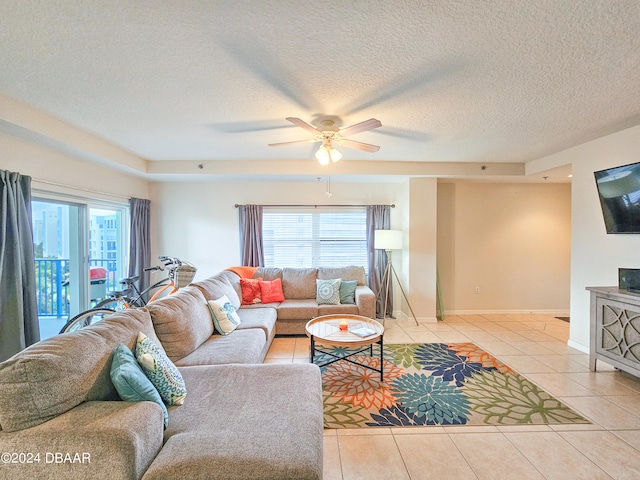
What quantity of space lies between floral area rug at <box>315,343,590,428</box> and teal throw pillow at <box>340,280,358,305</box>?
0.98m

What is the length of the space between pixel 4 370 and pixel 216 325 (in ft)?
5.69

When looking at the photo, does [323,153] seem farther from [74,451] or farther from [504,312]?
[504,312]

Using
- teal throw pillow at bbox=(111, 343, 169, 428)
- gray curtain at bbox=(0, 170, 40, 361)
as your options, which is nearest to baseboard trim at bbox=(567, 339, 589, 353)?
teal throw pillow at bbox=(111, 343, 169, 428)

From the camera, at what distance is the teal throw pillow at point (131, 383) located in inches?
53.7

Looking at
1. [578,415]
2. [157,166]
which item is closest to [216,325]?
[157,166]

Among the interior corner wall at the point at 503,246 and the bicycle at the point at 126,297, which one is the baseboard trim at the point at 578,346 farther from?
the bicycle at the point at 126,297

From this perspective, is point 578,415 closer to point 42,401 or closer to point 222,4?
point 42,401

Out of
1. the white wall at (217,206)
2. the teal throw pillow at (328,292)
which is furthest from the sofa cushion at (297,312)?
the white wall at (217,206)

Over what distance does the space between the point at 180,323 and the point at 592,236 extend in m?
4.50

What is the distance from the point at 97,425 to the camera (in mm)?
1150

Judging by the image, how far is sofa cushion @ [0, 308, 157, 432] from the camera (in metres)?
1.12

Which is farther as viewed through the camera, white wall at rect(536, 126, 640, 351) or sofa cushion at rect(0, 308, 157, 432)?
white wall at rect(536, 126, 640, 351)

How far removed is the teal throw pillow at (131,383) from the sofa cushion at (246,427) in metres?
0.18

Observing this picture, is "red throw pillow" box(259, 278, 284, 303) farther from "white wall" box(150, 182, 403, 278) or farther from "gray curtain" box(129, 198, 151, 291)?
"gray curtain" box(129, 198, 151, 291)
